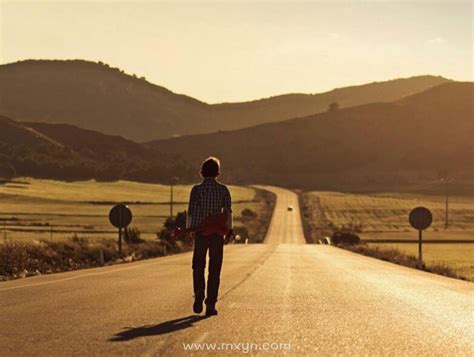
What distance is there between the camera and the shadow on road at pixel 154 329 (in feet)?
32.8

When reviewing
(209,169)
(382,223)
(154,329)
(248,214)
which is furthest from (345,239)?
(154,329)

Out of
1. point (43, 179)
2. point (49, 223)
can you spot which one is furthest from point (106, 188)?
point (49, 223)

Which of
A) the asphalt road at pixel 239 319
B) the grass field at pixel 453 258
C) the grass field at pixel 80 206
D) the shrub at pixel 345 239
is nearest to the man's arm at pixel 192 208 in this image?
the asphalt road at pixel 239 319

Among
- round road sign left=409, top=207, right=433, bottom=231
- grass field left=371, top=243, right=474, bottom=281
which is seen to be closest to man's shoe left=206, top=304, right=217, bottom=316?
round road sign left=409, top=207, right=433, bottom=231

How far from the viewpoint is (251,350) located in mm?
9062

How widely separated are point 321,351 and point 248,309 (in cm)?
423

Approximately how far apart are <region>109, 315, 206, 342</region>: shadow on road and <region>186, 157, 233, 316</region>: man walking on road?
60cm

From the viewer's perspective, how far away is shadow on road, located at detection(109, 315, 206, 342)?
1000cm

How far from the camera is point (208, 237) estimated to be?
39.9ft

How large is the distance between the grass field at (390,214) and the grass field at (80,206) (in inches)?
513

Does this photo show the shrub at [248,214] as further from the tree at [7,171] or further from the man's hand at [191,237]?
the man's hand at [191,237]

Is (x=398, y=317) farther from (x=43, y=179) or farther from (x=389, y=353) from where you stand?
(x=43, y=179)

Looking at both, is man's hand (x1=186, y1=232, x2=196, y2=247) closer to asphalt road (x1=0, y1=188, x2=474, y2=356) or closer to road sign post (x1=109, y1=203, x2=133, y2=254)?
asphalt road (x1=0, y1=188, x2=474, y2=356)

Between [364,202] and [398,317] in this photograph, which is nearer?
[398,317]
